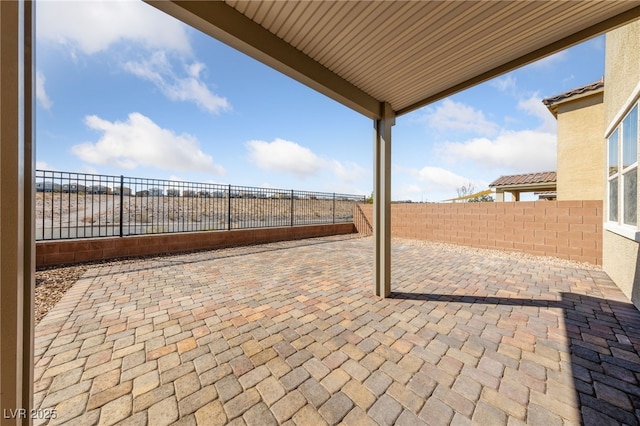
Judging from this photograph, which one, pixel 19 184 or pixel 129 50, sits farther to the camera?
pixel 129 50

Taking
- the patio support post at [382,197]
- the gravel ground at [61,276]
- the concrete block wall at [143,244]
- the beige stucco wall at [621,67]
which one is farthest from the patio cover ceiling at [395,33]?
the concrete block wall at [143,244]

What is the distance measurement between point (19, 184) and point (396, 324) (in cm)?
308

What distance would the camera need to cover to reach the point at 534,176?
11242 mm

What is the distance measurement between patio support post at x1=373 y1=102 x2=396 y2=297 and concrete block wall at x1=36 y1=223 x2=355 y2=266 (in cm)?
522

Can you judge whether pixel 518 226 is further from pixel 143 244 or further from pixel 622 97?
pixel 143 244

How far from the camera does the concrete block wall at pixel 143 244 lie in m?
4.66

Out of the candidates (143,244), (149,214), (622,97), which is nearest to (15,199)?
(143,244)

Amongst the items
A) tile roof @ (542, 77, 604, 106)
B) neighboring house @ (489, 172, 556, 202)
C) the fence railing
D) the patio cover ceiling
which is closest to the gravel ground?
the fence railing

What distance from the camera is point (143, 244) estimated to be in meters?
5.69

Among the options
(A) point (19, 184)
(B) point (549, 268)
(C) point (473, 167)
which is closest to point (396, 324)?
(A) point (19, 184)

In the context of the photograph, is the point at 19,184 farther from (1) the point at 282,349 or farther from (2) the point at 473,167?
(2) the point at 473,167

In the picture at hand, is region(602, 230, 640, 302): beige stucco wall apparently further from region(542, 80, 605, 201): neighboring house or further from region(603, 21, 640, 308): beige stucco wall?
region(542, 80, 605, 201): neighboring house

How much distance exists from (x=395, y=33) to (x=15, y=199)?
2.81 m

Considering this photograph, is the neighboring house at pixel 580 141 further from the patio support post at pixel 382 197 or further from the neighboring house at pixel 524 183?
the patio support post at pixel 382 197
